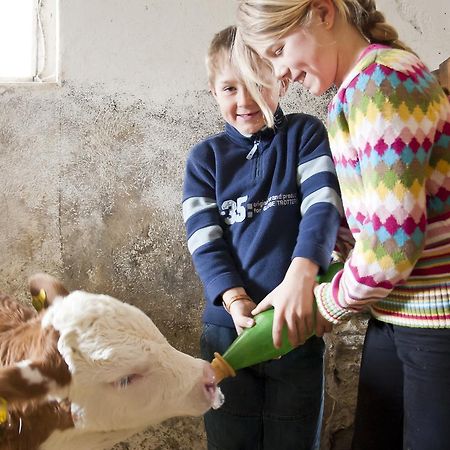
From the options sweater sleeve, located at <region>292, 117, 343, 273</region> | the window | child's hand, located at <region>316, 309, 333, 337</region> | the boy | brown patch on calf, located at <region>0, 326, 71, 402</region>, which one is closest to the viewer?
brown patch on calf, located at <region>0, 326, 71, 402</region>

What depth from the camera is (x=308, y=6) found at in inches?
40.0

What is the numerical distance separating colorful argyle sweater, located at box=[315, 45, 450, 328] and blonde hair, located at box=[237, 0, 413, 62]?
0.24ft

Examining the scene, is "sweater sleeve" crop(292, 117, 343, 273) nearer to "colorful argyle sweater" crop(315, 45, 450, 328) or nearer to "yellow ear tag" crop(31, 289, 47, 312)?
"colorful argyle sweater" crop(315, 45, 450, 328)

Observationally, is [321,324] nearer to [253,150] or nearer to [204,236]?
[204,236]

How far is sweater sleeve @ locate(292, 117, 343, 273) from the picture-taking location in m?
1.23

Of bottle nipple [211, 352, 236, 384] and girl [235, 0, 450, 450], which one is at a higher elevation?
girl [235, 0, 450, 450]

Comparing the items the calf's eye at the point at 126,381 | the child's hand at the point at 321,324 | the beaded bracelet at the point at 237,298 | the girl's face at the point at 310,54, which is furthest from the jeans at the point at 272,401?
the girl's face at the point at 310,54

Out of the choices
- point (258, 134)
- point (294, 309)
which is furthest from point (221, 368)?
point (258, 134)

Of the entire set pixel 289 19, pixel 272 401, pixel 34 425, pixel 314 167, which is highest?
pixel 289 19

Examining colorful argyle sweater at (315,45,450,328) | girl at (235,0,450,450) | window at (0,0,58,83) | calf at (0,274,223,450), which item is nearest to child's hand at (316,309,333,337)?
girl at (235,0,450,450)

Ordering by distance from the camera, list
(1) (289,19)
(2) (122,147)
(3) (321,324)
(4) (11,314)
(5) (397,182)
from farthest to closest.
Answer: (2) (122,147) < (4) (11,314) < (3) (321,324) < (1) (289,19) < (5) (397,182)

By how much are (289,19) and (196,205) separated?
512 millimetres

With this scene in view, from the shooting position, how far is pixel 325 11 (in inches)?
40.6

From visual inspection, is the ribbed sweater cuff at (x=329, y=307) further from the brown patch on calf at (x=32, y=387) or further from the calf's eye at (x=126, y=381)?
the brown patch on calf at (x=32, y=387)
